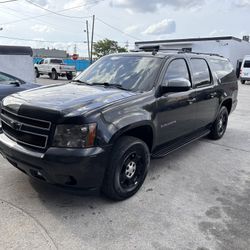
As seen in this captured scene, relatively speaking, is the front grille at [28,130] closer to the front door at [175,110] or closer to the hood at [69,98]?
the hood at [69,98]

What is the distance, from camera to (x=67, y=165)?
2945 millimetres

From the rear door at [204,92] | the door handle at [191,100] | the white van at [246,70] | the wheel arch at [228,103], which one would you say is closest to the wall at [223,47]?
the white van at [246,70]

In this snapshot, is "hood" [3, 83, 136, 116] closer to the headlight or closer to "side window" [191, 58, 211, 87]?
the headlight

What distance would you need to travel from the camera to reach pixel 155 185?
13.3 feet

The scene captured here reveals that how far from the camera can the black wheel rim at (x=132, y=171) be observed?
3535mm

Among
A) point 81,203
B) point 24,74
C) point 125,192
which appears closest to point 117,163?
point 125,192

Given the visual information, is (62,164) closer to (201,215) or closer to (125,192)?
(125,192)

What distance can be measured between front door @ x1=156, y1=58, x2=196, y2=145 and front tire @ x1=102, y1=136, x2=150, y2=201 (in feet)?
1.58

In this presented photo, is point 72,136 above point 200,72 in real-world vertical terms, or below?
below

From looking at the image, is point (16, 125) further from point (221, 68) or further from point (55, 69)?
point (55, 69)

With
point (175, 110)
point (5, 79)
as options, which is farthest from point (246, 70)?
point (175, 110)

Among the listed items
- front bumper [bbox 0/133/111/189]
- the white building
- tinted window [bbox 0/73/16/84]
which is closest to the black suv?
front bumper [bbox 0/133/111/189]

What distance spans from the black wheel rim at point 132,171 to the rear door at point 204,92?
1.77m

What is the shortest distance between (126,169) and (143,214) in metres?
0.57
